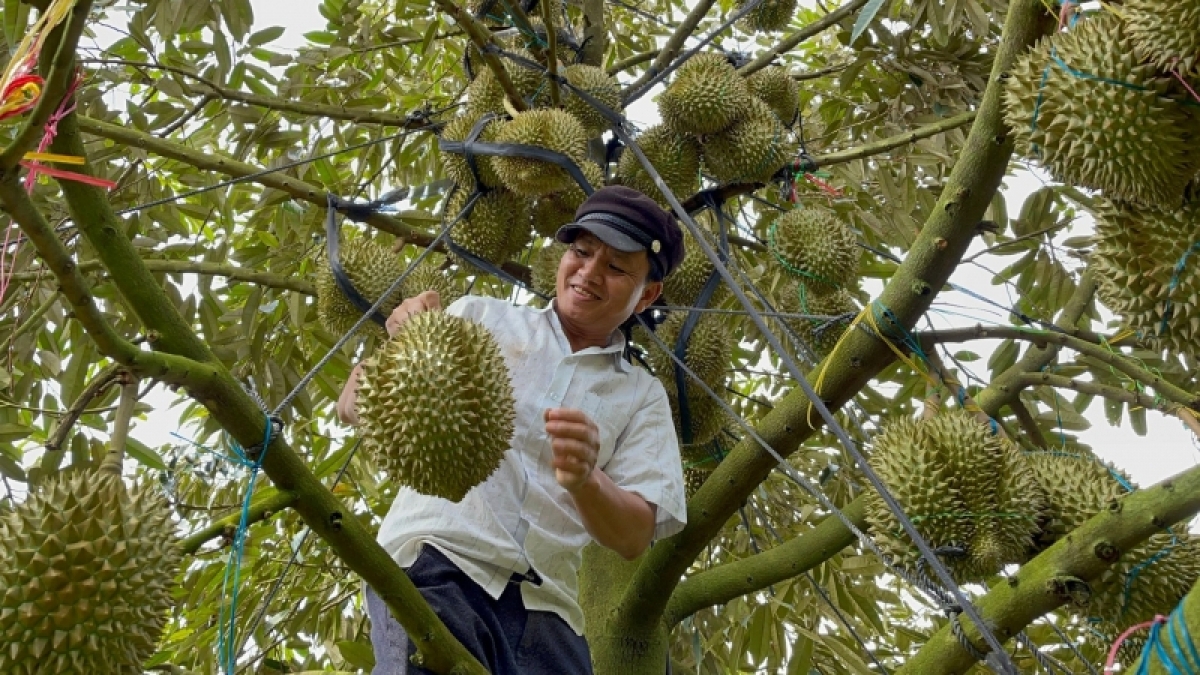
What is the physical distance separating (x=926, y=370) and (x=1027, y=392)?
1.39 metres

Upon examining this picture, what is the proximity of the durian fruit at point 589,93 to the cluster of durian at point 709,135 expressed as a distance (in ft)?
0.46

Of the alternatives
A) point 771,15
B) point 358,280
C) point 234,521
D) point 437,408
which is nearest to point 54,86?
point 234,521

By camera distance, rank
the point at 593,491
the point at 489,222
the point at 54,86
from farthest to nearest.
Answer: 1. the point at 489,222
2. the point at 593,491
3. the point at 54,86

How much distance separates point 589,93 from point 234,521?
1739 mm

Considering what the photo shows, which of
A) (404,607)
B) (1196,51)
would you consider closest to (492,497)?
(404,607)

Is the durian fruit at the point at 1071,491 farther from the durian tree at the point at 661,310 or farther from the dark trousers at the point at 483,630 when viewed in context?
the dark trousers at the point at 483,630

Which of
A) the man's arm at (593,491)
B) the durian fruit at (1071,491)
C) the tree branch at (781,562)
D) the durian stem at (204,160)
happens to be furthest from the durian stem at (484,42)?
the durian fruit at (1071,491)

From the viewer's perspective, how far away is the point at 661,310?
2.69 meters

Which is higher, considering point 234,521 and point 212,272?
point 212,272

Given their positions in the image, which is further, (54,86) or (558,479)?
(558,479)

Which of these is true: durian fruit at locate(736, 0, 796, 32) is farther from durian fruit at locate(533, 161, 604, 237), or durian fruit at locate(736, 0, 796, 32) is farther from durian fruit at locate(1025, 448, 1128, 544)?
durian fruit at locate(1025, 448, 1128, 544)

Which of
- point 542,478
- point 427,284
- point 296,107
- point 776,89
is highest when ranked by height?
point 296,107

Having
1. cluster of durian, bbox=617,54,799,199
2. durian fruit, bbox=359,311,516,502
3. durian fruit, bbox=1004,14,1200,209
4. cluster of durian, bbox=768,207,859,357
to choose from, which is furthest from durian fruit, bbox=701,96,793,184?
durian fruit, bbox=359,311,516,502

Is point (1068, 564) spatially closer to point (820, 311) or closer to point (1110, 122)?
point (1110, 122)
